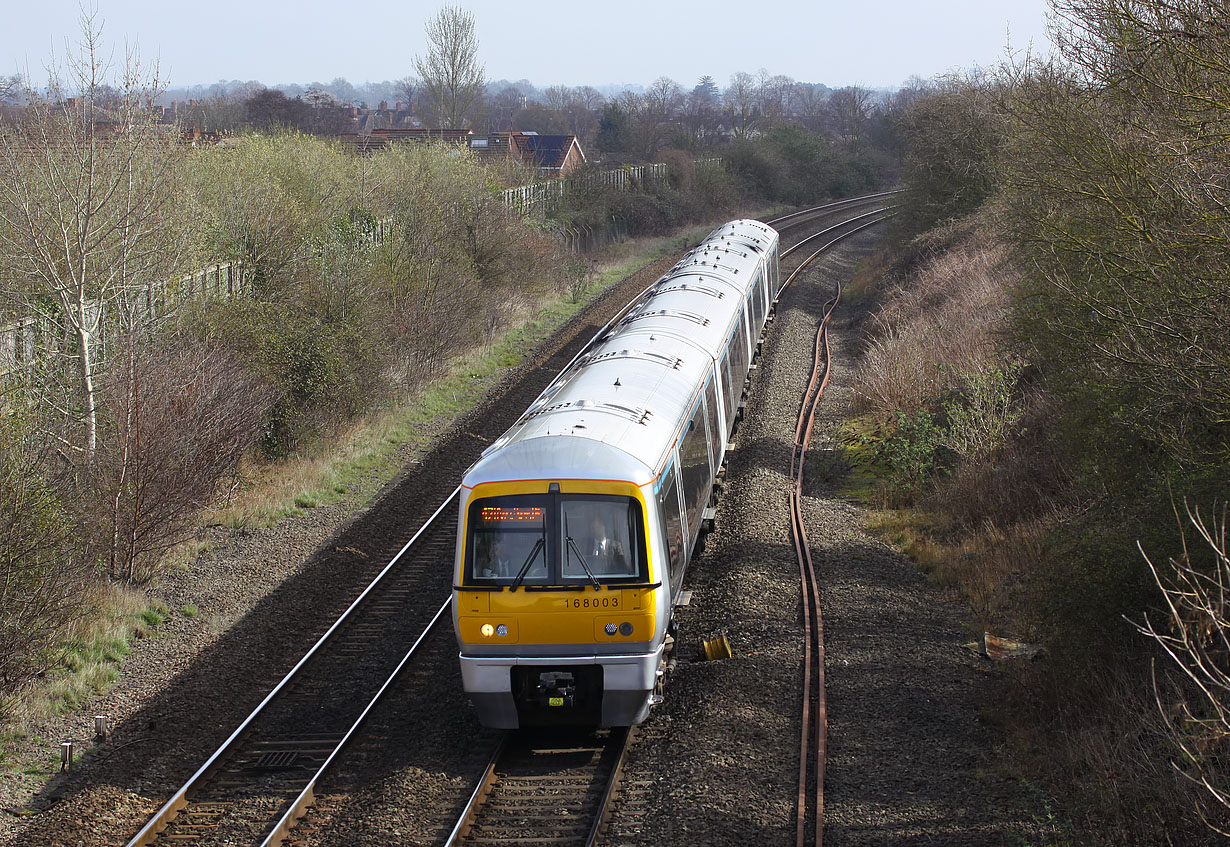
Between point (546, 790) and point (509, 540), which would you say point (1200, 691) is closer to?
point (546, 790)

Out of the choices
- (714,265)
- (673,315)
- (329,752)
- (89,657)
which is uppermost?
(714,265)

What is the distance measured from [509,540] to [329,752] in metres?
2.46

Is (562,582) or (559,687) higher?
(562,582)

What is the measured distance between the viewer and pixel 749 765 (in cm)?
846

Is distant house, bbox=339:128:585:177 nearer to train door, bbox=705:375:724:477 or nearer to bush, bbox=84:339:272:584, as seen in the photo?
bush, bbox=84:339:272:584

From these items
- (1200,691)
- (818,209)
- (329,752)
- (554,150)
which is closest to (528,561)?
(329,752)

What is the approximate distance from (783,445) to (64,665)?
11232 mm

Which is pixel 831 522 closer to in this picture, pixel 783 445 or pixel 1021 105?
pixel 783 445

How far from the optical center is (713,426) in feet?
45.6

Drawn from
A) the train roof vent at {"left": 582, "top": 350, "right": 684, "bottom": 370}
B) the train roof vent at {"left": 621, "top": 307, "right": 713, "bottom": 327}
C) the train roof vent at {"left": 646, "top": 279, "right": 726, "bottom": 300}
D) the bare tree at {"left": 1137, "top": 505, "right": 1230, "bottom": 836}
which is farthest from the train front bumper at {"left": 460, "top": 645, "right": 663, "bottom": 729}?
the train roof vent at {"left": 646, "top": 279, "right": 726, "bottom": 300}

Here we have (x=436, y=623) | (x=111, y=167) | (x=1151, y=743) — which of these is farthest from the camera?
(x=111, y=167)

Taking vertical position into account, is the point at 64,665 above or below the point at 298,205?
below

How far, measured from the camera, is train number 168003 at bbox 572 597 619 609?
28.0ft

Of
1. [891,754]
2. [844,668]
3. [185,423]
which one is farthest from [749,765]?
[185,423]
